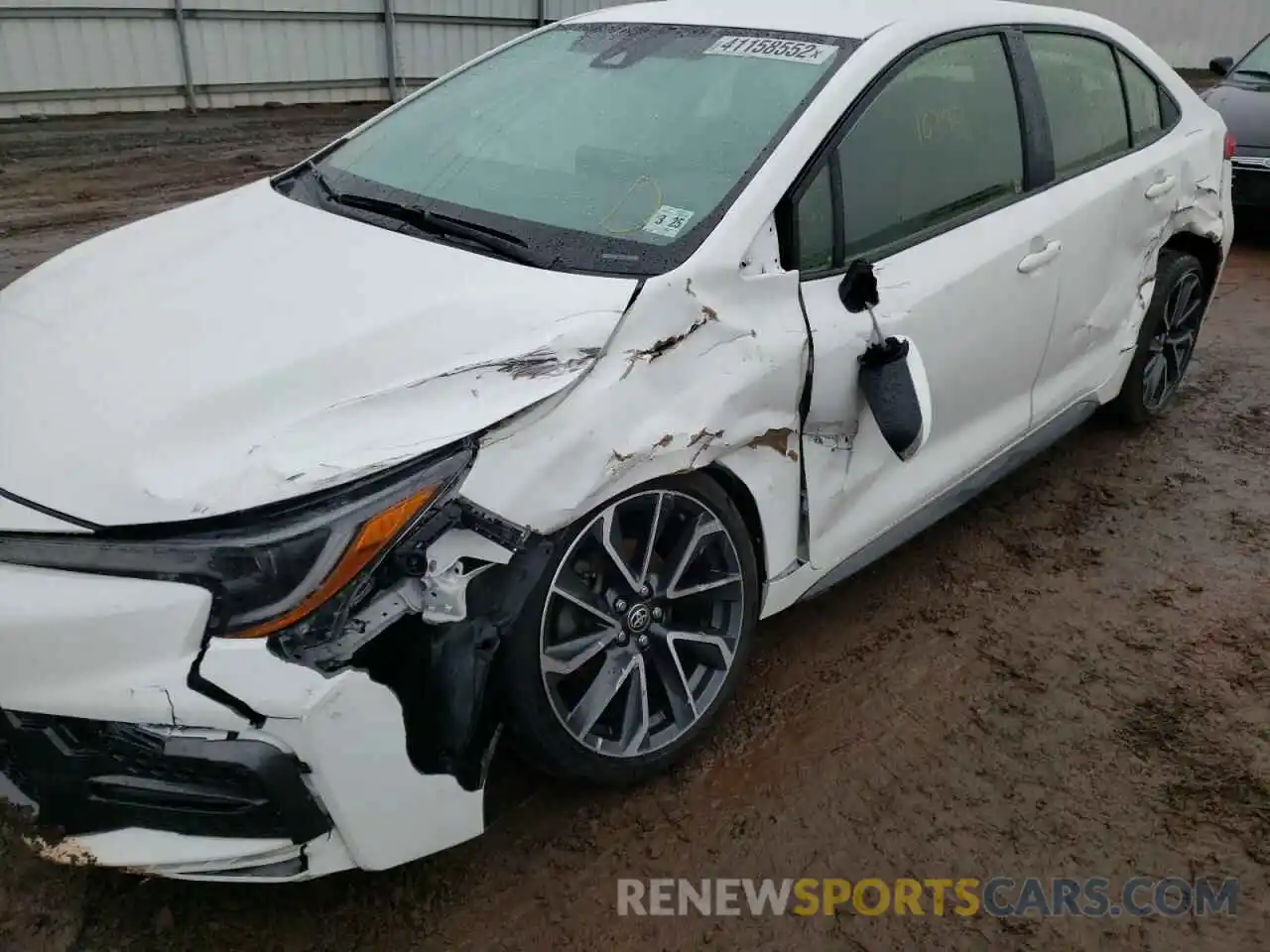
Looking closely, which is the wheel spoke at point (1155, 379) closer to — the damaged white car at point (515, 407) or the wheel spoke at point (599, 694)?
the damaged white car at point (515, 407)

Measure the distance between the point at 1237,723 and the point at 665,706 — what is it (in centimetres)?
159

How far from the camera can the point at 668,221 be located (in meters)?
2.44

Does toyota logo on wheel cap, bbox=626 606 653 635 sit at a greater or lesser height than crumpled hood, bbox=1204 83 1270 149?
greater

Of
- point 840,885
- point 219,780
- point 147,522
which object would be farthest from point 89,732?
point 840,885

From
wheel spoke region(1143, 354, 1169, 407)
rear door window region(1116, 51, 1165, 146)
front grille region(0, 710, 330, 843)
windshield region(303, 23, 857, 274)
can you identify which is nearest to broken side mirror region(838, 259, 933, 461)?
windshield region(303, 23, 857, 274)

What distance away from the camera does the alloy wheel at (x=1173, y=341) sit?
426 cm

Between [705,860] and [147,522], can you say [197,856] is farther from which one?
[705,860]

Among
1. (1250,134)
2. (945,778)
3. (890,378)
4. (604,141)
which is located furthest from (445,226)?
(1250,134)

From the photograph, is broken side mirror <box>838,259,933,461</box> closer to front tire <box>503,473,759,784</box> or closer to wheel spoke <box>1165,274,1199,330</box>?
front tire <box>503,473,759,784</box>

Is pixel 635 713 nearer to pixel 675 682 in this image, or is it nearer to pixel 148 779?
pixel 675 682

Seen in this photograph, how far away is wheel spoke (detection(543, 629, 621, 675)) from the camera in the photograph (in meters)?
2.17

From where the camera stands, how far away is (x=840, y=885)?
2291mm

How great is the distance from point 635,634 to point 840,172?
1254 millimetres

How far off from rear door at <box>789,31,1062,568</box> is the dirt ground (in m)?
0.45
